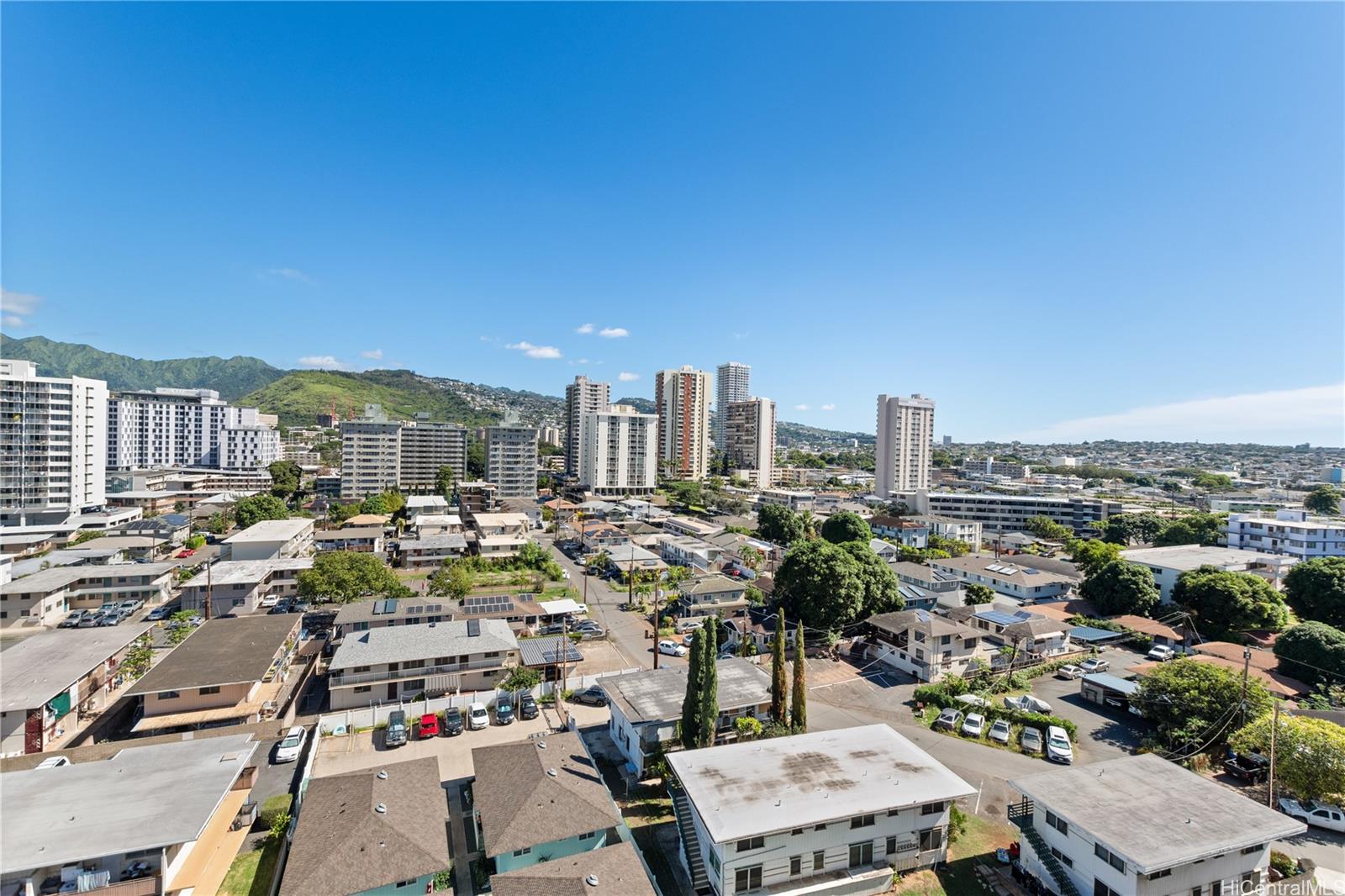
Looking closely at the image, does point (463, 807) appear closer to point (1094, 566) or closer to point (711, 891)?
point (711, 891)

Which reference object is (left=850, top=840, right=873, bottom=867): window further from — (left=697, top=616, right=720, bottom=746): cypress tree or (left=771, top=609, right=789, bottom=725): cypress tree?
(left=771, top=609, right=789, bottom=725): cypress tree

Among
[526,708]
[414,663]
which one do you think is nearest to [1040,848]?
[526,708]

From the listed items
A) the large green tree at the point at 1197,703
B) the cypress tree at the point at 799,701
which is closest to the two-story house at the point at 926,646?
the large green tree at the point at 1197,703

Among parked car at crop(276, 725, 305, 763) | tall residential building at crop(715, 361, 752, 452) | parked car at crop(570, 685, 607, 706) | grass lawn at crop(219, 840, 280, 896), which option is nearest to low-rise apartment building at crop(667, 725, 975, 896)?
parked car at crop(570, 685, 607, 706)

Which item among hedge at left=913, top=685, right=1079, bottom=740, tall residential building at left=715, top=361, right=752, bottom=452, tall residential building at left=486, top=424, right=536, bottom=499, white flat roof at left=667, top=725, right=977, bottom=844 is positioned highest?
tall residential building at left=715, top=361, right=752, bottom=452

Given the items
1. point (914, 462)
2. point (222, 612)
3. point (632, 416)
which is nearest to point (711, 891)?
point (222, 612)

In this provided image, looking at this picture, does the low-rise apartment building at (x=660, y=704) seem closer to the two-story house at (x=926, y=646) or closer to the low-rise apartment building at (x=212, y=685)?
the two-story house at (x=926, y=646)
